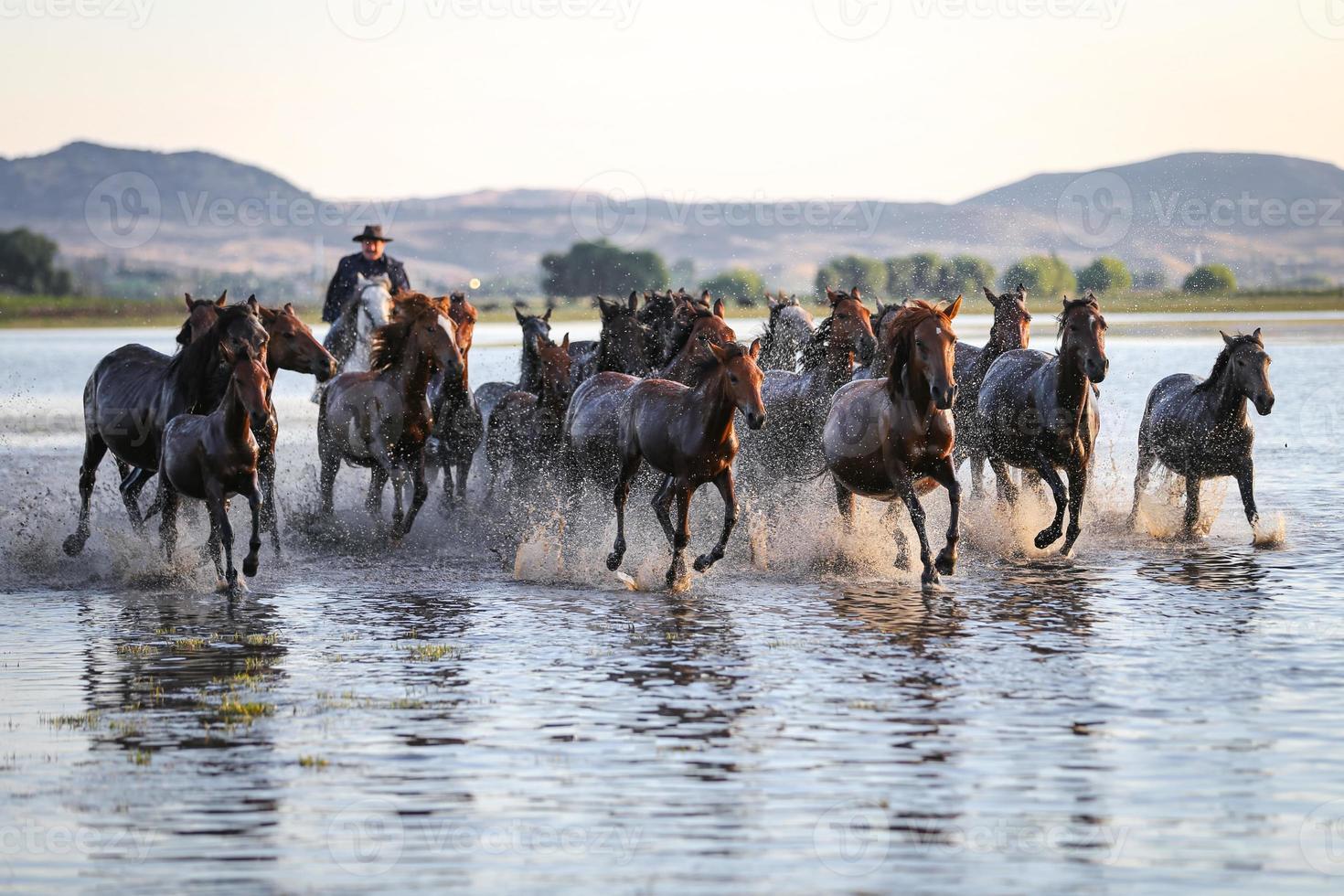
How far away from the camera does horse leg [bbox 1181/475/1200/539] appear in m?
17.9

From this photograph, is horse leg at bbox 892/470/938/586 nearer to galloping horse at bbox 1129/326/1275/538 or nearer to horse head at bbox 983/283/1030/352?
galloping horse at bbox 1129/326/1275/538

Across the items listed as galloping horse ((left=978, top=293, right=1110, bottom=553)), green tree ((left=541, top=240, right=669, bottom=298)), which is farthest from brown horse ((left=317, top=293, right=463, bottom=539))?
green tree ((left=541, top=240, right=669, bottom=298))

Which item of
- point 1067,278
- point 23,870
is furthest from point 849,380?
point 1067,278

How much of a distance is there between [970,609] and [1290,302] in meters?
97.3

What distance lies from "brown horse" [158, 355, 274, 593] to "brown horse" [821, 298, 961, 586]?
4908 millimetres

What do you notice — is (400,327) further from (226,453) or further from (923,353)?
(923,353)

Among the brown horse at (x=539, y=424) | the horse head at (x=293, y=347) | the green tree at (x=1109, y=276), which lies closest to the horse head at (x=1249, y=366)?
the brown horse at (x=539, y=424)

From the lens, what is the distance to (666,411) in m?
15.1

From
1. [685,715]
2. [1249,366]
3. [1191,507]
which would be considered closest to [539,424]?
[1191,507]

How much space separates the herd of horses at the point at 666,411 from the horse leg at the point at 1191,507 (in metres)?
0.03

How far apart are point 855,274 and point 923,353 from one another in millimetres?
135208

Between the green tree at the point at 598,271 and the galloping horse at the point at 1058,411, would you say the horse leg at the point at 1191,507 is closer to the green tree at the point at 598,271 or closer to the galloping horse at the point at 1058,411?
the galloping horse at the point at 1058,411

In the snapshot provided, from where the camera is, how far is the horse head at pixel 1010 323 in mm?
18906

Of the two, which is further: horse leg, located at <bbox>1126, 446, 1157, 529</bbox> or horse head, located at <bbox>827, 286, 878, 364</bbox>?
horse leg, located at <bbox>1126, 446, 1157, 529</bbox>
